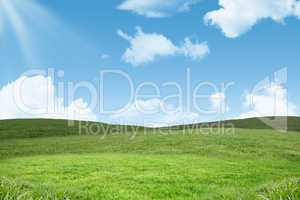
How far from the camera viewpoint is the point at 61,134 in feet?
192

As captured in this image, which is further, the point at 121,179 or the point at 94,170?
the point at 94,170

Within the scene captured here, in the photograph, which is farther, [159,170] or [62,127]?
[62,127]

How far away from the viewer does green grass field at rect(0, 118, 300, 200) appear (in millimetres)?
16438

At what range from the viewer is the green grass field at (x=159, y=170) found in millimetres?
16438

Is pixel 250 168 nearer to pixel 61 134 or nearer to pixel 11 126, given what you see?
pixel 61 134

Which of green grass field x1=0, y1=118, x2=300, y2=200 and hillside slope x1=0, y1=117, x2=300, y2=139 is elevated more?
hillside slope x1=0, y1=117, x2=300, y2=139

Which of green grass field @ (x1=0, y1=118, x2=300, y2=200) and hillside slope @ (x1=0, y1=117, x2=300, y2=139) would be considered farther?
hillside slope @ (x1=0, y1=117, x2=300, y2=139)

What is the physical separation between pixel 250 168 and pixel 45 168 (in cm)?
1196

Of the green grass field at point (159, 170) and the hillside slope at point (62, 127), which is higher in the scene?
the hillside slope at point (62, 127)

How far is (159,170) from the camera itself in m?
24.2

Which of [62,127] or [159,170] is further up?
[62,127]

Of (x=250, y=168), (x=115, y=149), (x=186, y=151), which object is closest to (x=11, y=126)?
(x=115, y=149)

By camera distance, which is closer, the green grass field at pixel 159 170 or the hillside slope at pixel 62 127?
the green grass field at pixel 159 170

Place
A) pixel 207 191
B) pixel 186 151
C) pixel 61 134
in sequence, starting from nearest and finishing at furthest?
pixel 207 191, pixel 186 151, pixel 61 134
